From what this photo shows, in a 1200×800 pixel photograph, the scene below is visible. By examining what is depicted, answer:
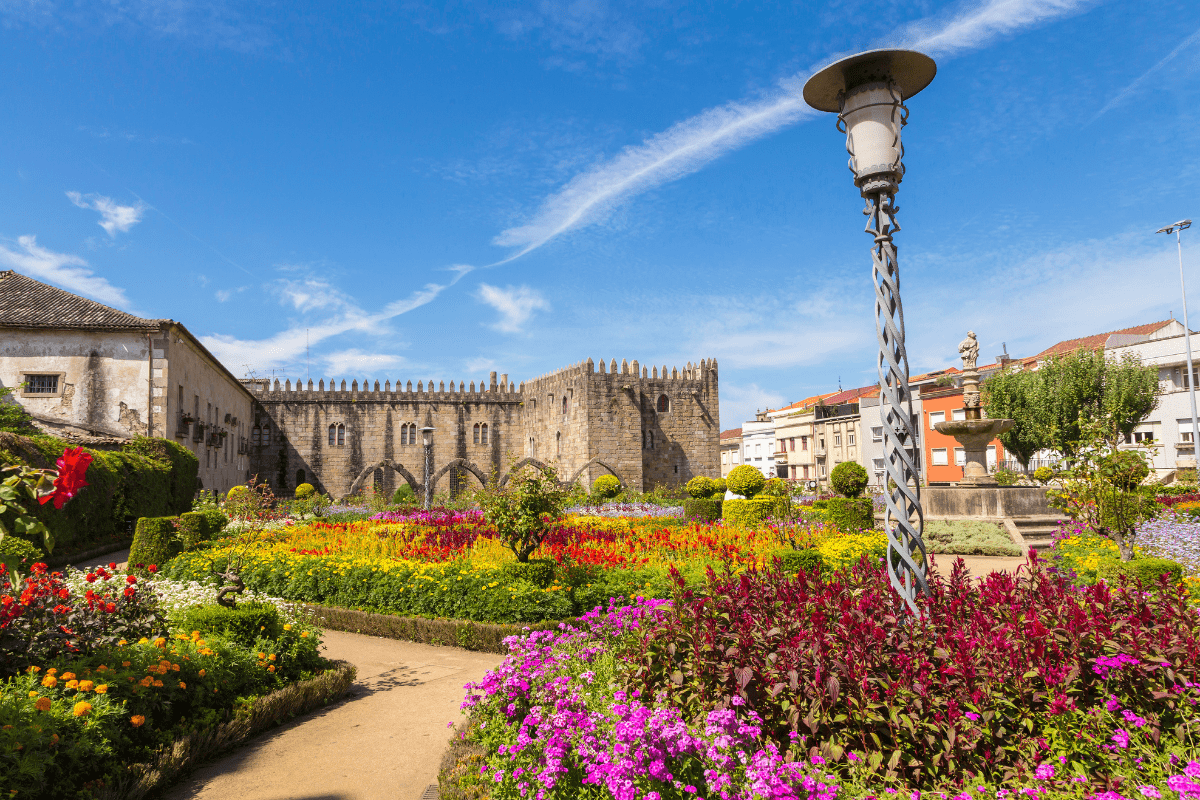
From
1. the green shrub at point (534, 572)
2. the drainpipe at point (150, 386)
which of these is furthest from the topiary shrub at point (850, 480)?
the drainpipe at point (150, 386)

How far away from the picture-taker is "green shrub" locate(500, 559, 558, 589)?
720 cm

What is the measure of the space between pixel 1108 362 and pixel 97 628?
1353 inches

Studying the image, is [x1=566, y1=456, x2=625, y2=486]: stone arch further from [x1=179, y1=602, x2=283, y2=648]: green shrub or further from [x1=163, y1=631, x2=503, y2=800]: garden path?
[x1=179, y1=602, x2=283, y2=648]: green shrub

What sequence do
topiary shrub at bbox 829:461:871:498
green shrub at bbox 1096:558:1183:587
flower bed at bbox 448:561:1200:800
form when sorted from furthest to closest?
topiary shrub at bbox 829:461:871:498, green shrub at bbox 1096:558:1183:587, flower bed at bbox 448:561:1200:800

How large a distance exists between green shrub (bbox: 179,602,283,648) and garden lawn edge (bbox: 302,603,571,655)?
31.6 inches

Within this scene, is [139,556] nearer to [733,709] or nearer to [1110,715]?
[733,709]

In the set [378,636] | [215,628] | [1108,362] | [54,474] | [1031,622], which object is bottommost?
[378,636]

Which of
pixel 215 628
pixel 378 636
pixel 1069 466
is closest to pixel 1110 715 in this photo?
pixel 215 628

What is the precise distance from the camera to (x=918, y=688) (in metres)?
2.77

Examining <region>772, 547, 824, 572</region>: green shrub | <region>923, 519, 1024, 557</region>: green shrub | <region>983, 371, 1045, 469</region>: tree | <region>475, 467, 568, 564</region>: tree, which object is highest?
<region>983, 371, 1045, 469</region>: tree

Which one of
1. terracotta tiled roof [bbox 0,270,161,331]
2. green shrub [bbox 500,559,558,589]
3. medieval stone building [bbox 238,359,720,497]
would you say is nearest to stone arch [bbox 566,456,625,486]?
medieval stone building [bbox 238,359,720,497]

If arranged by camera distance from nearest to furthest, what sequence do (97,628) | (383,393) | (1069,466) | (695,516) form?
(97,628) < (1069,466) < (695,516) < (383,393)

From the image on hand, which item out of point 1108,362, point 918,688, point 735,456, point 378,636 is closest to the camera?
point 918,688

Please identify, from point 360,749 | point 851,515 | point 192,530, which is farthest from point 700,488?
point 360,749
